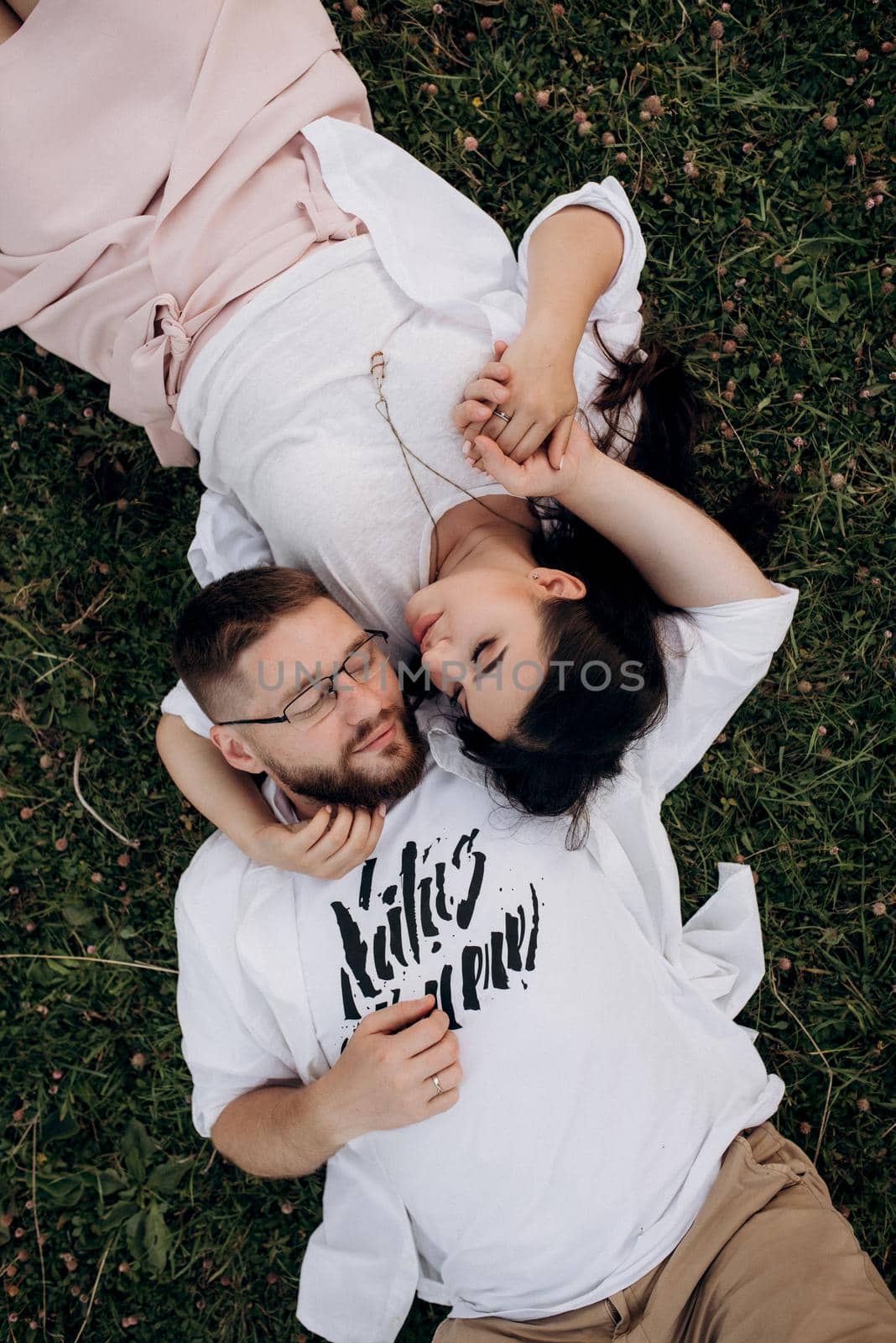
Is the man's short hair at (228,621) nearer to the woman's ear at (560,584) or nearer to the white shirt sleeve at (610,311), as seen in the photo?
the woman's ear at (560,584)

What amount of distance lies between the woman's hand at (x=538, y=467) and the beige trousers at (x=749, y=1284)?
6.80 ft

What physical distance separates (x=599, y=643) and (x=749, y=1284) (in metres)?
1.88

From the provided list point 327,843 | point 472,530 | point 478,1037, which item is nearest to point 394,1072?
point 478,1037

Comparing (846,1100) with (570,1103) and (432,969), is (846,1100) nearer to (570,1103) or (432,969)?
(570,1103)

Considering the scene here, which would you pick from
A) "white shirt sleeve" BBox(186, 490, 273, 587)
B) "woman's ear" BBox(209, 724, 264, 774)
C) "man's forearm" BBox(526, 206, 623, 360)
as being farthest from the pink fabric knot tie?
"woman's ear" BBox(209, 724, 264, 774)

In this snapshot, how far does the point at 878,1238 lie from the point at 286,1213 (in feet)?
7.09

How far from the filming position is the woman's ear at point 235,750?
252 centimetres

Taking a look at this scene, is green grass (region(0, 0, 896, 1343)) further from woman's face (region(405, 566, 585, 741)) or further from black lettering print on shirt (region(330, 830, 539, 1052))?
woman's face (region(405, 566, 585, 741))

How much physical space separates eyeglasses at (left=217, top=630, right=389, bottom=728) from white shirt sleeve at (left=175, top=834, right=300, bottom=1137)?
0.63 m

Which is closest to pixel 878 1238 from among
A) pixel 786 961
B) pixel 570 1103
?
pixel 786 961

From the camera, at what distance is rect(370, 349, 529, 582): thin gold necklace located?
259cm

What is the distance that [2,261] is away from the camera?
266 centimetres

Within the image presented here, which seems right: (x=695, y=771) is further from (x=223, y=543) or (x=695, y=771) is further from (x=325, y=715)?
(x=223, y=543)

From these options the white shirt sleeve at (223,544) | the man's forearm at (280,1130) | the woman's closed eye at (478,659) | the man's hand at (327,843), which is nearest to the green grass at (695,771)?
the white shirt sleeve at (223,544)
